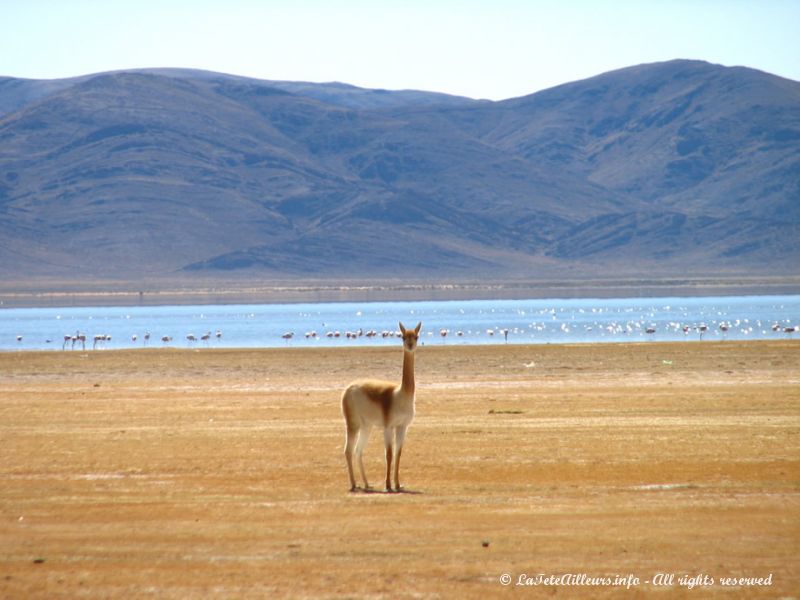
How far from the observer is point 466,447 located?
715 inches

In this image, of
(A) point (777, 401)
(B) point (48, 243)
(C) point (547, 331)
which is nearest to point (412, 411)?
(A) point (777, 401)

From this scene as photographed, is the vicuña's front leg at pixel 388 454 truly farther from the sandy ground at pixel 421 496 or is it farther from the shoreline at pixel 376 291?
the shoreline at pixel 376 291

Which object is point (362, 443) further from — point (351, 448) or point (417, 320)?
point (417, 320)

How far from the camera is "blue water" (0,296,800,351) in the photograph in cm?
5494

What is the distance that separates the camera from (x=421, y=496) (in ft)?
46.4

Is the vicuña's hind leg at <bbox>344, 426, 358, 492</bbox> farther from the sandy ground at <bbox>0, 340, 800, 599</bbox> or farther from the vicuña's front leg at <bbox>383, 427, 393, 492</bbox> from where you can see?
the vicuña's front leg at <bbox>383, 427, 393, 492</bbox>

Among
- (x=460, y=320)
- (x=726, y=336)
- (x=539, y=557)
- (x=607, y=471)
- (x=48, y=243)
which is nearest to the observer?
(x=539, y=557)

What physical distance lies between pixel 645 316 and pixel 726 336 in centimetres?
2346

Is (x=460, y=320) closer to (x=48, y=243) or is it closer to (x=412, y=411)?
(x=412, y=411)

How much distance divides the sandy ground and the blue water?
26.3 meters

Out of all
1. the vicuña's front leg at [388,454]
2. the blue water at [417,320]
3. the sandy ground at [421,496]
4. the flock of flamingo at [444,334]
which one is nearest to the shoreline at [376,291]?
the blue water at [417,320]

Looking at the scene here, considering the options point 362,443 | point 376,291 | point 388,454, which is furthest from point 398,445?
point 376,291

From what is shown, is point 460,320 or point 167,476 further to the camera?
point 460,320

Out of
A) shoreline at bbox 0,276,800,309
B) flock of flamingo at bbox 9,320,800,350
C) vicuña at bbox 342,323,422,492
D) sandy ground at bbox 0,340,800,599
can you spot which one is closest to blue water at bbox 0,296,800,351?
flock of flamingo at bbox 9,320,800,350
